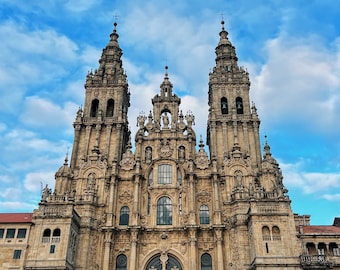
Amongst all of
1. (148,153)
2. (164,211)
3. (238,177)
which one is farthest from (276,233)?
(148,153)

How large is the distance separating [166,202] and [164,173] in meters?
3.28

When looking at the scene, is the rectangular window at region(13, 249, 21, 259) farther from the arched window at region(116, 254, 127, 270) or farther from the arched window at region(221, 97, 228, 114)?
the arched window at region(221, 97, 228, 114)

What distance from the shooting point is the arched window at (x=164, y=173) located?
136ft

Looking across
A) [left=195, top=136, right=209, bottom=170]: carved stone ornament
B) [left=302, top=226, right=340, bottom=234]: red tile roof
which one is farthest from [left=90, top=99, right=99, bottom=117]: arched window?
[left=302, top=226, right=340, bottom=234]: red tile roof

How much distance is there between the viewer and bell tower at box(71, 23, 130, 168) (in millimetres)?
43906

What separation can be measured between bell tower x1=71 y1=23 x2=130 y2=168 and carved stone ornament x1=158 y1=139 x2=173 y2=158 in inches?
193

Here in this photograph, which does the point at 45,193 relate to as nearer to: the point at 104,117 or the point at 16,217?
the point at 16,217

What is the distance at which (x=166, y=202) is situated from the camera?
132 feet

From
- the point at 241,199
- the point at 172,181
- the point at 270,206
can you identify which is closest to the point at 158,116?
the point at 172,181

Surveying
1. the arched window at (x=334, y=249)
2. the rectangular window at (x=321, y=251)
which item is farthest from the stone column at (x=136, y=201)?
the arched window at (x=334, y=249)

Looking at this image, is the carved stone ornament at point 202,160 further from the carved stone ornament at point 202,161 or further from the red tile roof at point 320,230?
the red tile roof at point 320,230

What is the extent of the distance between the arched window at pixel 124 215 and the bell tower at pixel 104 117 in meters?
5.70

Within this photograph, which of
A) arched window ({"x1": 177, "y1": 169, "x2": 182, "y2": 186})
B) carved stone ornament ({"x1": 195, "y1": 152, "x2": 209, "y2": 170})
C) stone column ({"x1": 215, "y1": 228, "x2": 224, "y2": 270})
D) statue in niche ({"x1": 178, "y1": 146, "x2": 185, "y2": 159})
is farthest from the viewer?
statue in niche ({"x1": 178, "y1": 146, "x2": 185, "y2": 159})

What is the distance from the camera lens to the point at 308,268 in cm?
3266
